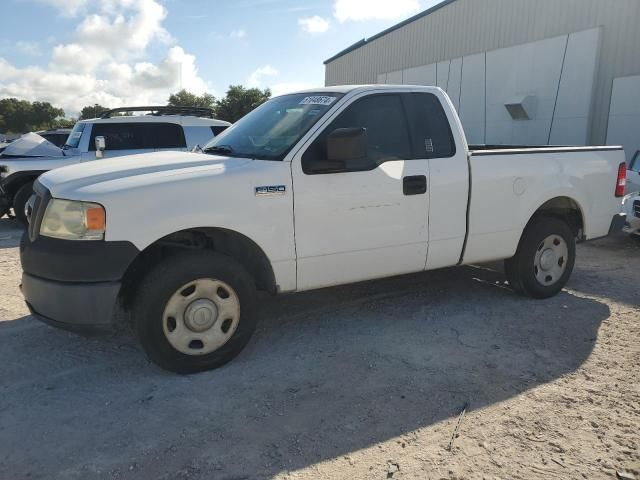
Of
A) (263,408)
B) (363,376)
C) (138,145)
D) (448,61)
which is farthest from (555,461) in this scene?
(448,61)

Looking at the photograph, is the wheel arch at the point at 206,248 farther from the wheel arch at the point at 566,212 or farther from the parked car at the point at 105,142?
the parked car at the point at 105,142

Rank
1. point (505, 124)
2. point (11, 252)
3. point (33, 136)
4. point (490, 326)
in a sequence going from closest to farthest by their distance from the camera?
point (490, 326)
point (11, 252)
point (33, 136)
point (505, 124)

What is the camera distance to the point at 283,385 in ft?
11.3

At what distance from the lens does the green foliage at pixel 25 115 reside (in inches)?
3524

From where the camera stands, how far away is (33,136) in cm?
954

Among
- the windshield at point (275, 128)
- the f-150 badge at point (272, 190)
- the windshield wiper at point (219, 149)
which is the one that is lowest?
the f-150 badge at point (272, 190)

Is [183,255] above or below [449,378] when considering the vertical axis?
above

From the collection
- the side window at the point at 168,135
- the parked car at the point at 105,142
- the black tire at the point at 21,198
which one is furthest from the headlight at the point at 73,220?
the side window at the point at 168,135

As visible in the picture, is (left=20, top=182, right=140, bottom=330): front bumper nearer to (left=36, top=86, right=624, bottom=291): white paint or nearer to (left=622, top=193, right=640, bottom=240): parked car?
(left=36, top=86, right=624, bottom=291): white paint

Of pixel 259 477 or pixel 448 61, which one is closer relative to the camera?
pixel 259 477

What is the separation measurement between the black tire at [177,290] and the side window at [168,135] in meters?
6.90

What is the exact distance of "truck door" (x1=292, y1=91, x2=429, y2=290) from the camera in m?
3.76

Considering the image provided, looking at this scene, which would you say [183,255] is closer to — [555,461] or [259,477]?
[259,477]

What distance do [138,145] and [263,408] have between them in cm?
769
